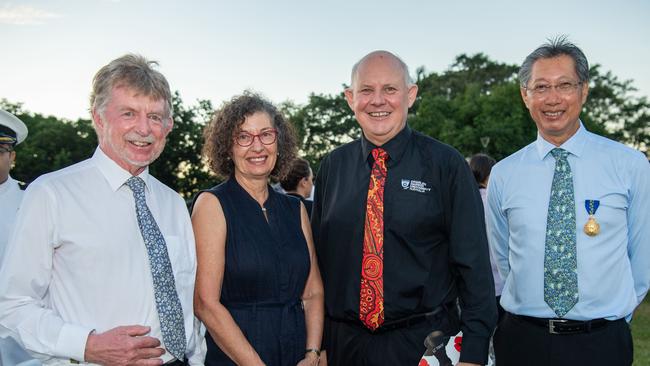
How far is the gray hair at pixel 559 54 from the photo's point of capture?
3.73 metres

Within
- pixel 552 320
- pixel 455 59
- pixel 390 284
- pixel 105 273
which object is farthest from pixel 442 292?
pixel 455 59

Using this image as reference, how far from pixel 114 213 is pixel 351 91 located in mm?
1643

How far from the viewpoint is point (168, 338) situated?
9.03 ft

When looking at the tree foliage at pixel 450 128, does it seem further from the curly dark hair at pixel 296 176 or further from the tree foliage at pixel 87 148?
the curly dark hair at pixel 296 176

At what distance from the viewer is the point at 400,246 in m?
3.25

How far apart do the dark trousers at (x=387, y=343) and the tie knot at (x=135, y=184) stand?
1.37 metres

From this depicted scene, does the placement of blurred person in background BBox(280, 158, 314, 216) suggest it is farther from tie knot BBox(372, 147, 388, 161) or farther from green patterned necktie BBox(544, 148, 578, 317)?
green patterned necktie BBox(544, 148, 578, 317)

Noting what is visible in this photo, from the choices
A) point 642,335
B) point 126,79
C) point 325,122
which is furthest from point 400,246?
point 325,122

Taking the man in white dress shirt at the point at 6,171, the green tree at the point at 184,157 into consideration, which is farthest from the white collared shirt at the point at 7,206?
the green tree at the point at 184,157

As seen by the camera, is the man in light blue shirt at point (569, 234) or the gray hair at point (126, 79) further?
the man in light blue shirt at point (569, 234)

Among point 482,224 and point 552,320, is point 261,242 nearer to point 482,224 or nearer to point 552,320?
point 482,224

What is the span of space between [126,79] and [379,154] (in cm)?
144

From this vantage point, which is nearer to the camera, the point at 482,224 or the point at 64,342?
the point at 64,342

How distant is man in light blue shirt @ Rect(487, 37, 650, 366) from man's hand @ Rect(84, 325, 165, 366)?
2.27 metres
